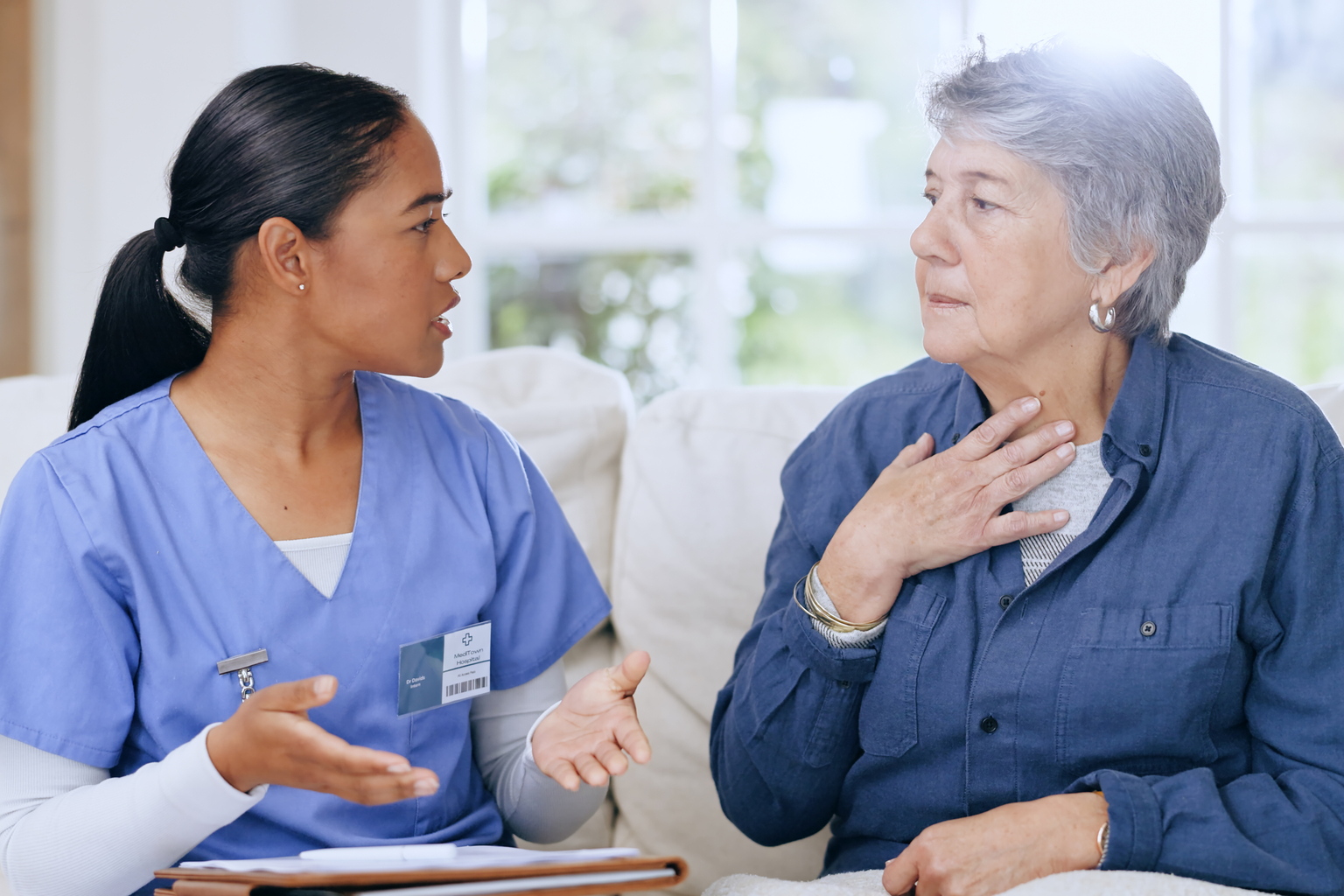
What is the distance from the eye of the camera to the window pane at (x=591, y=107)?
9.53ft

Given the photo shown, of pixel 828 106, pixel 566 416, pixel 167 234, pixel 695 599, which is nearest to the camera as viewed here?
pixel 167 234

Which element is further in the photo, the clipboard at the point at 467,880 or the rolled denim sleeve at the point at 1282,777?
the rolled denim sleeve at the point at 1282,777

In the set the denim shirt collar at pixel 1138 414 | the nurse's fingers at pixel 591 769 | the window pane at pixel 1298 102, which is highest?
the window pane at pixel 1298 102

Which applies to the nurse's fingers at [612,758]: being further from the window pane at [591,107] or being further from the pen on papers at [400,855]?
the window pane at [591,107]

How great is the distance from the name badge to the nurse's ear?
0.37 metres

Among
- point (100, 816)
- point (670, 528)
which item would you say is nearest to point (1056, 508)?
point (670, 528)

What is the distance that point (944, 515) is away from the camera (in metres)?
1.15

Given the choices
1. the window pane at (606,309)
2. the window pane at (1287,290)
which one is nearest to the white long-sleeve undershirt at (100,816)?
the window pane at (606,309)

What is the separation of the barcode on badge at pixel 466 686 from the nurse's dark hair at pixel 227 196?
0.44m

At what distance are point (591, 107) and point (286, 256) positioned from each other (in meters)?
1.98

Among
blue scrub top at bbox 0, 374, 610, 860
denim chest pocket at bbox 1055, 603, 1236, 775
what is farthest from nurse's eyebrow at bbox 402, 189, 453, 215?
denim chest pocket at bbox 1055, 603, 1236, 775

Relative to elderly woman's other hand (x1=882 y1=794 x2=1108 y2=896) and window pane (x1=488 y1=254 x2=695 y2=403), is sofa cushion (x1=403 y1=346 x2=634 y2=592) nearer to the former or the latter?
elderly woman's other hand (x1=882 y1=794 x2=1108 y2=896)

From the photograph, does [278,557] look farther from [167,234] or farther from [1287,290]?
[1287,290]

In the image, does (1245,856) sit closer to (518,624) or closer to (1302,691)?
(1302,691)
